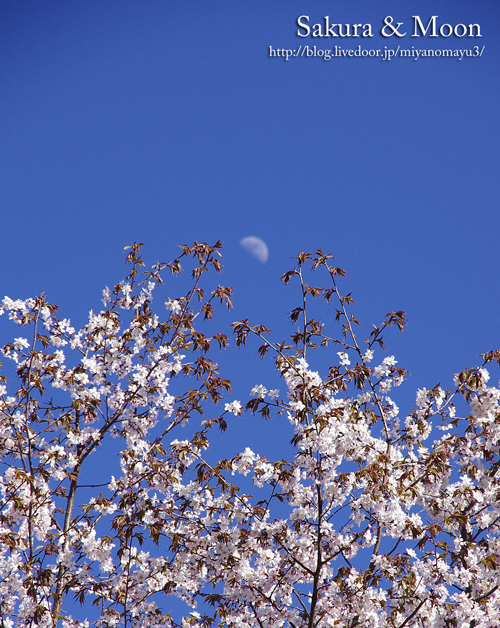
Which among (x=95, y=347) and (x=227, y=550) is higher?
(x=95, y=347)

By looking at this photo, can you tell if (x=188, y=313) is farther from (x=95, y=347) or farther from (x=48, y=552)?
(x=48, y=552)

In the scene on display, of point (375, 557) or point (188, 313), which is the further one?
point (188, 313)

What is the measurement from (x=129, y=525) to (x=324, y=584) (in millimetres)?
2399

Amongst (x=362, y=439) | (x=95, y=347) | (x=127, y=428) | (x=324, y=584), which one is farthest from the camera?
(x=95, y=347)

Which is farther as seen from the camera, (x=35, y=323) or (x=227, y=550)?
(x=35, y=323)

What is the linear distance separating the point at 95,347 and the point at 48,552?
277 centimetres

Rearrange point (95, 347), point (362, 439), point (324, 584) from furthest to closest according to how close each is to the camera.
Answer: point (95, 347) → point (324, 584) → point (362, 439)

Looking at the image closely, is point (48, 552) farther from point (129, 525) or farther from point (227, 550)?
point (227, 550)

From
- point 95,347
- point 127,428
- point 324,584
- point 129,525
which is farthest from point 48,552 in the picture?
point 324,584

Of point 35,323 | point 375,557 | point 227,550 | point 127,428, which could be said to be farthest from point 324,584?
point 35,323

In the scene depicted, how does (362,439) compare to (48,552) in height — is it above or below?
above

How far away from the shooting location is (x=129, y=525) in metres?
6.44

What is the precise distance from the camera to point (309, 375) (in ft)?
20.4

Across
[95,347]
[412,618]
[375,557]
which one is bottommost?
[412,618]
